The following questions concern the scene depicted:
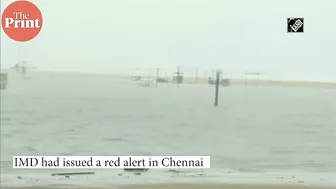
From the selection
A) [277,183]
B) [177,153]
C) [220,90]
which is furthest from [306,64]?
[177,153]

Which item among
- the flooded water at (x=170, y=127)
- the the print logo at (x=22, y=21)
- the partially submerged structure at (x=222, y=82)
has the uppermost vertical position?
the the print logo at (x=22, y=21)

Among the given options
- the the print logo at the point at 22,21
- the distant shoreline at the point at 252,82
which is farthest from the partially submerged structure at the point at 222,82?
the the print logo at the point at 22,21

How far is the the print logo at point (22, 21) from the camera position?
1.86 m

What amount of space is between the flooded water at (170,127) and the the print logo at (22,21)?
0.20 m

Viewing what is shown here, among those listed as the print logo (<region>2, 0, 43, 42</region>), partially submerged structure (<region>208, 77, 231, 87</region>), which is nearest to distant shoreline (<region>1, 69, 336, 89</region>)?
partially submerged structure (<region>208, 77, 231, 87</region>)

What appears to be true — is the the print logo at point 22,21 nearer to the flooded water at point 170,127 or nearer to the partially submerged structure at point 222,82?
the flooded water at point 170,127

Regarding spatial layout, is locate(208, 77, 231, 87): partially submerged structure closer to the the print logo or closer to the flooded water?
the flooded water

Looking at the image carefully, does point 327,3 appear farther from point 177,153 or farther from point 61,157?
point 61,157

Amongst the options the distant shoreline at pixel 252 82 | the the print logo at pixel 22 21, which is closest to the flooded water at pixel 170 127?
the distant shoreline at pixel 252 82

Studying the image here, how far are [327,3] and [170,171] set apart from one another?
1103mm

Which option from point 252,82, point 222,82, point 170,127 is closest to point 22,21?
point 170,127

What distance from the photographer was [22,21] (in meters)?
1.87

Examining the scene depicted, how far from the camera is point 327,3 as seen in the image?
191 cm

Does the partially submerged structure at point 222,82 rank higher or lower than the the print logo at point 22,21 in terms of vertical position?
lower
